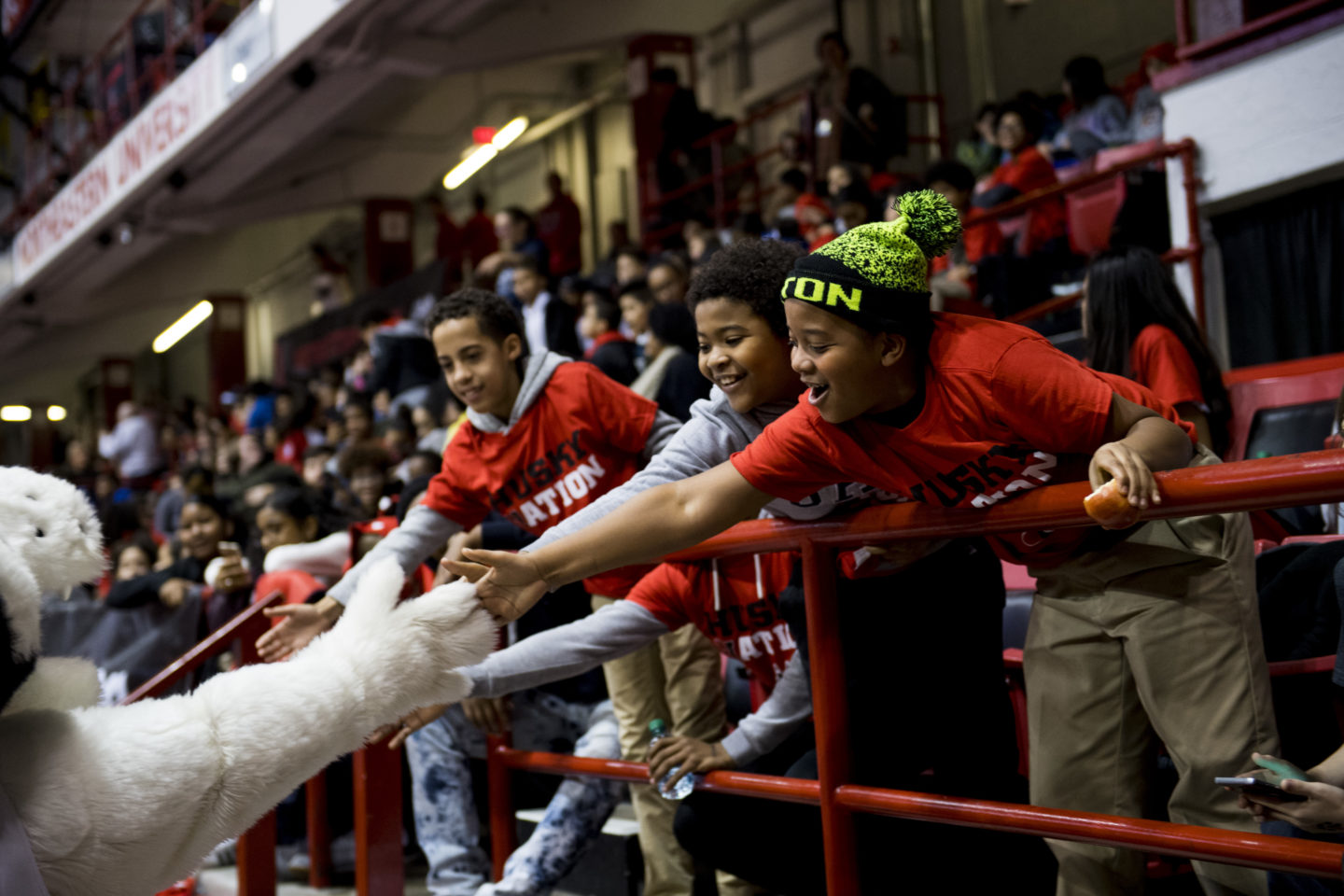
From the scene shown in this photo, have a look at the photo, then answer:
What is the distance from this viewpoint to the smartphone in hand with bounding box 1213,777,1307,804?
150 centimetres

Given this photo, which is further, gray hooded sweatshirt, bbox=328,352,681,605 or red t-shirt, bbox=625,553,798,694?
gray hooded sweatshirt, bbox=328,352,681,605

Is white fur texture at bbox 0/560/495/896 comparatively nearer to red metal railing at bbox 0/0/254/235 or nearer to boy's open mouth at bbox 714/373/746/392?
boy's open mouth at bbox 714/373/746/392

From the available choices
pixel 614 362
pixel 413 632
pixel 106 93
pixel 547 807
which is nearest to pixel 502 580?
pixel 413 632

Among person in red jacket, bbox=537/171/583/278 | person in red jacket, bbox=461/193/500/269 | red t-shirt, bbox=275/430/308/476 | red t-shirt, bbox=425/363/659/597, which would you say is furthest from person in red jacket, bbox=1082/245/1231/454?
person in red jacket, bbox=461/193/500/269

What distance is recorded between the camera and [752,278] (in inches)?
94.0

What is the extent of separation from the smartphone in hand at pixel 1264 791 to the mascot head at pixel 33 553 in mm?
1497

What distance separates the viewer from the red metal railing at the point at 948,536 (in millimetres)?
1432

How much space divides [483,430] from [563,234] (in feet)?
28.9

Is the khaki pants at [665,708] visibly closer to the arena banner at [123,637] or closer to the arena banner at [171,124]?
the arena banner at [123,637]

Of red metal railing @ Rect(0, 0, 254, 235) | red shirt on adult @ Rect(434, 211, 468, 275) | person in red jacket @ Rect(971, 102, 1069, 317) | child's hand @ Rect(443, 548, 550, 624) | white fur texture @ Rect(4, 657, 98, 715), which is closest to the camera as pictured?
white fur texture @ Rect(4, 657, 98, 715)

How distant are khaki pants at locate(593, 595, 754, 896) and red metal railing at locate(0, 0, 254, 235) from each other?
36.6ft

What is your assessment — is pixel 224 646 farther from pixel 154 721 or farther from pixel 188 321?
pixel 188 321

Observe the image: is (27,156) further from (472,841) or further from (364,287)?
(472,841)

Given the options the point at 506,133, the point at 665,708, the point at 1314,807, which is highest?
the point at 506,133
